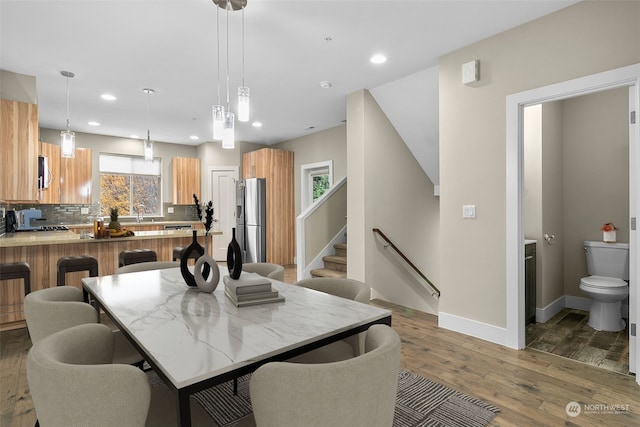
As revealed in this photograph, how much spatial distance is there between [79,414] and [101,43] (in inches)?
128

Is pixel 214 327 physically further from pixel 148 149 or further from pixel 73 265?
pixel 148 149

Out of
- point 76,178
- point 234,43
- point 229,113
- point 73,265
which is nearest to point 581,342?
point 229,113

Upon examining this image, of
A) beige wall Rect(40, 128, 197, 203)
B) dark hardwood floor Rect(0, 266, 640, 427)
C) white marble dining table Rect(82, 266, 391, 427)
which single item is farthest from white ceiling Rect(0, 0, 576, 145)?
dark hardwood floor Rect(0, 266, 640, 427)

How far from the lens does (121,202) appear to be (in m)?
7.15

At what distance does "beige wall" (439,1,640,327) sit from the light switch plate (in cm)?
4

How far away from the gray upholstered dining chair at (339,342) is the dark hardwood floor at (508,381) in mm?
988

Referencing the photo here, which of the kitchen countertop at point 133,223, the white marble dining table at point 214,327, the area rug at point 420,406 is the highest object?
the kitchen countertop at point 133,223

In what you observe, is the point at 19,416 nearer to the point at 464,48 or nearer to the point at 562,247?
the point at 464,48

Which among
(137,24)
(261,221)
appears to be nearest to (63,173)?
(261,221)

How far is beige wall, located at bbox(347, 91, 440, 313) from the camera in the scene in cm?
432

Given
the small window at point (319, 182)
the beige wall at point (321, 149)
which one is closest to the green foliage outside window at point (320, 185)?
the small window at point (319, 182)

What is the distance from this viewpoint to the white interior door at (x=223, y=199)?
7.61 m

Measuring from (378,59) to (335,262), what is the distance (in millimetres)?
2821

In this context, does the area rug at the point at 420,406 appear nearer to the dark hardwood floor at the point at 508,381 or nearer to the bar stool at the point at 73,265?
the dark hardwood floor at the point at 508,381
